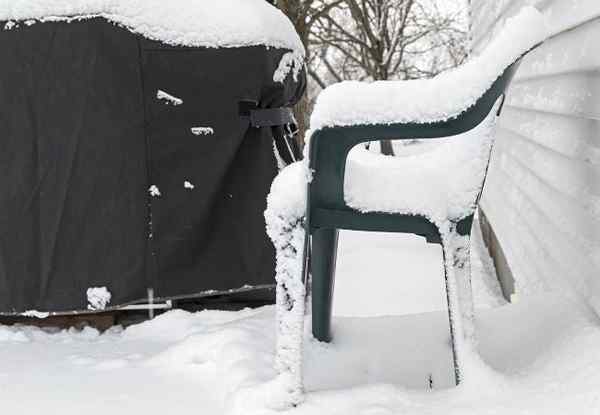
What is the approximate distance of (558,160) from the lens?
2.57 metres

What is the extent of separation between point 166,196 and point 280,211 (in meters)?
1.37

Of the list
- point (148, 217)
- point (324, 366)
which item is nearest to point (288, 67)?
point (148, 217)

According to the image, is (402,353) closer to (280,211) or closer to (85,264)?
(280,211)

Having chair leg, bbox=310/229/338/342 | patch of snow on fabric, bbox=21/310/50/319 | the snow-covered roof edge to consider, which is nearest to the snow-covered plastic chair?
chair leg, bbox=310/229/338/342

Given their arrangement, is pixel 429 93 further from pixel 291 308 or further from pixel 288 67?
pixel 288 67

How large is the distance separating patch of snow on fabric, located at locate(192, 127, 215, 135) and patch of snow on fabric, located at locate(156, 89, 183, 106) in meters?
0.14

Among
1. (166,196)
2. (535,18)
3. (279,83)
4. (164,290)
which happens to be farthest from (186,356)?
(535,18)

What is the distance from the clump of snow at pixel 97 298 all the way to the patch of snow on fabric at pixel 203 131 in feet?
2.79

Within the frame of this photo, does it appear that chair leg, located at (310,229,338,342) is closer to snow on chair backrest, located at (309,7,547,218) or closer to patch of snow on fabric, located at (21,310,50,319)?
snow on chair backrest, located at (309,7,547,218)

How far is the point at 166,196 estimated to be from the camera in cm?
314

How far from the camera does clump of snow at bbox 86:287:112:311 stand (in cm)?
307

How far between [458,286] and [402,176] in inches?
14.2

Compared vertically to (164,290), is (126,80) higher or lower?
higher

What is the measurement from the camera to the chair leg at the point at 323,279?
2199mm
